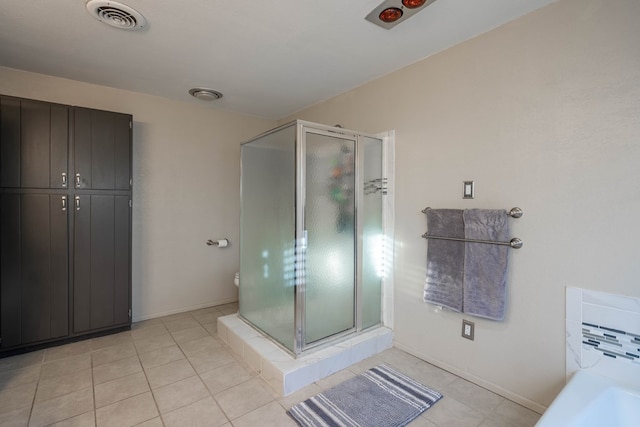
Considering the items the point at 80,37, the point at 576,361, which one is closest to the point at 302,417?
the point at 576,361

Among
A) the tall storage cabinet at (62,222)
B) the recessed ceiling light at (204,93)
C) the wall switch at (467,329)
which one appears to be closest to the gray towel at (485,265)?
the wall switch at (467,329)

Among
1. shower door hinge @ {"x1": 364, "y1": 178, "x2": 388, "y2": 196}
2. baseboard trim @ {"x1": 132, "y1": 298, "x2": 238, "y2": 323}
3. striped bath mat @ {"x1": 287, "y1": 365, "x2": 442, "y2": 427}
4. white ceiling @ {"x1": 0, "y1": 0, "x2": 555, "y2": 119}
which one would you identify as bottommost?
striped bath mat @ {"x1": 287, "y1": 365, "x2": 442, "y2": 427}

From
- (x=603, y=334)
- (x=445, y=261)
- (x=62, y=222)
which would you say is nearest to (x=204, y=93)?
(x=62, y=222)

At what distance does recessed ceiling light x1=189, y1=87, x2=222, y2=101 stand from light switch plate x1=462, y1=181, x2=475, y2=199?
2516 mm

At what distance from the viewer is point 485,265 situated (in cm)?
A: 187

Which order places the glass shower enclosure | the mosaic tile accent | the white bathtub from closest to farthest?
the white bathtub → the mosaic tile accent → the glass shower enclosure

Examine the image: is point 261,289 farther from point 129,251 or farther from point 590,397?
point 590,397

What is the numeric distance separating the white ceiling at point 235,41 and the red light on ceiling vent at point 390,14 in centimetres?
9

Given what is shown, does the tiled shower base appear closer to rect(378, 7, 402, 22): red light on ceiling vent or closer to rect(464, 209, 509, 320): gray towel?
rect(464, 209, 509, 320): gray towel

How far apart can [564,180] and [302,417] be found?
1.99m

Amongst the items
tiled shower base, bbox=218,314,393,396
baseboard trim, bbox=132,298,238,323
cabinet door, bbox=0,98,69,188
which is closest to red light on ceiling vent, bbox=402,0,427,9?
tiled shower base, bbox=218,314,393,396

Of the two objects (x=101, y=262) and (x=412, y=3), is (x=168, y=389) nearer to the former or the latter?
(x=101, y=262)

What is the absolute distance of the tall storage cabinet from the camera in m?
2.26

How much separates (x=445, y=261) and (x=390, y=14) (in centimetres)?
164
